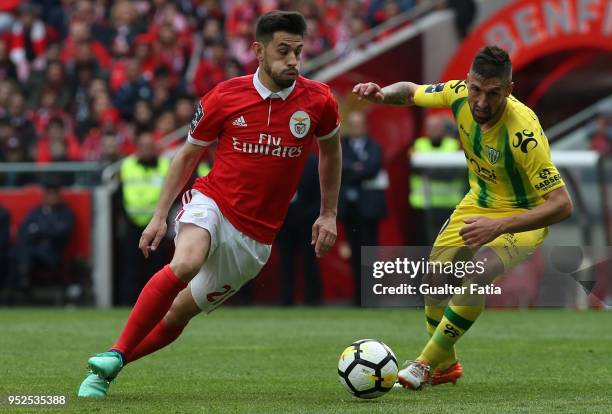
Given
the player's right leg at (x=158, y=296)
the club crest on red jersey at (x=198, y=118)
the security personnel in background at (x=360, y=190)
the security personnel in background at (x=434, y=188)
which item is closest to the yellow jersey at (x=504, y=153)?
the club crest on red jersey at (x=198, y=118)

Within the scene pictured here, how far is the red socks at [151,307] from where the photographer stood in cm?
753

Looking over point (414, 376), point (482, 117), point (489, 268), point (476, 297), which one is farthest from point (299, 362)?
point (482, 117)

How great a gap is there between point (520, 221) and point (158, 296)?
6.86 ft

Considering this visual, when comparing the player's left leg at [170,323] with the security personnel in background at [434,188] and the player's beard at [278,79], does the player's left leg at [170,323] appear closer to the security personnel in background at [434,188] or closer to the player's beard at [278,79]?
the player's beard at [278,79]

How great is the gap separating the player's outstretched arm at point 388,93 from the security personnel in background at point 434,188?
8104 mm

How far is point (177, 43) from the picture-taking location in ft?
66.6

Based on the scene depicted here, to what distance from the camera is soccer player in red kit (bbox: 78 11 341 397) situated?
7707 millimetres

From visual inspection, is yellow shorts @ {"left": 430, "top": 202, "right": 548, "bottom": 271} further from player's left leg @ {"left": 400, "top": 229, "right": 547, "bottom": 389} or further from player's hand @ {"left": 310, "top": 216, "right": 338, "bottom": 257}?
player's hand @ {"left": 310, "top": 216, "right": 338, "bottom": 257}

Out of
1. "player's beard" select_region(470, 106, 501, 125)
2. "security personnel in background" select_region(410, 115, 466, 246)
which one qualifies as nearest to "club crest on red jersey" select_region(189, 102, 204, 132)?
"player's beard" select_region(470, 106, 501, 125)

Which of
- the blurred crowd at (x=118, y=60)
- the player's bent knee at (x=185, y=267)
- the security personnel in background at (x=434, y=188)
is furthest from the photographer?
the blurred crowd at (x=118, y=60)

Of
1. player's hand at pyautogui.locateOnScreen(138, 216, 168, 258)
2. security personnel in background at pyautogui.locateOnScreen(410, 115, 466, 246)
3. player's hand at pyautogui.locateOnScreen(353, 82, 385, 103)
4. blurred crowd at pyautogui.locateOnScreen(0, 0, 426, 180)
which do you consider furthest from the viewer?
blurred crowd at pyautogui.locateOnScreen(0, 0, 426, 180)

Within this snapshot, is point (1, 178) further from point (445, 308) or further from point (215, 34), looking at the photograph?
point (445, 308)

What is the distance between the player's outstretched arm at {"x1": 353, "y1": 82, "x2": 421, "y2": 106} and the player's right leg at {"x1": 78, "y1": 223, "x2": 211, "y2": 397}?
1399mm

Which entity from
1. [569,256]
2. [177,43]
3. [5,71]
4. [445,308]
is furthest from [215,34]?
[445,308]
